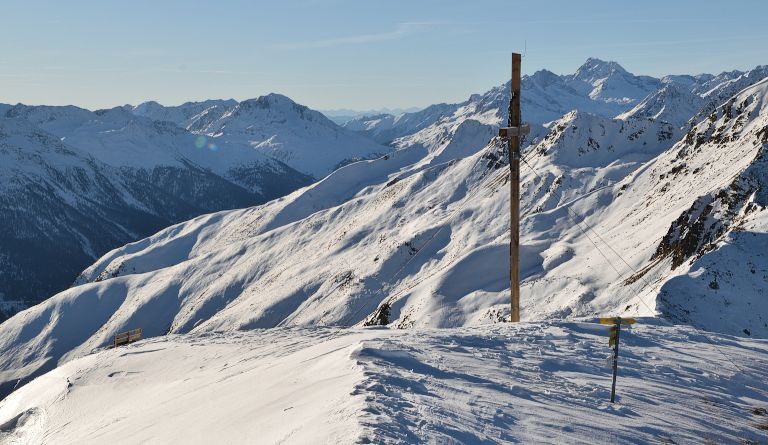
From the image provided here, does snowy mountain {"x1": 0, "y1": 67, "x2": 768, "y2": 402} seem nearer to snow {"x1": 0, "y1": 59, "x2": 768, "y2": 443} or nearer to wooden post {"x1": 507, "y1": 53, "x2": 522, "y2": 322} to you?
snow {"x1": 0, "y1": 59, "x2": 768, "y2": 443}

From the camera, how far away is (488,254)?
227 feet

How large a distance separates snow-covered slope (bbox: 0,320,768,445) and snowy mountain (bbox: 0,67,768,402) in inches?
387

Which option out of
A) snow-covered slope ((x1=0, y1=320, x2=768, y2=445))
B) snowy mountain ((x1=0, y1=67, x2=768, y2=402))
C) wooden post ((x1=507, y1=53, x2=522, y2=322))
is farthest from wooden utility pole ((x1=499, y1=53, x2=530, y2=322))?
snowy mountain ((x1=0, y1=67, x2=768, y2=402))

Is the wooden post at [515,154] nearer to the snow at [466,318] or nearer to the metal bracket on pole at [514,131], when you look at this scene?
the metal bracket on pole at [514,131]

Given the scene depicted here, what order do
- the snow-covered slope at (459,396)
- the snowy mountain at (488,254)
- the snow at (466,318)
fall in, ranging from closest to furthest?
the snow-covered slope at (459,396), the snow at (466,318), the snowy mountain at (488,254)

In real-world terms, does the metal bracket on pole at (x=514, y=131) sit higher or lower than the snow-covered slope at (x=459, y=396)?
higher

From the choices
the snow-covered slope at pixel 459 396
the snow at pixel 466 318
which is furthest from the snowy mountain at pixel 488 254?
the snow-covered slope at pixel 459 396

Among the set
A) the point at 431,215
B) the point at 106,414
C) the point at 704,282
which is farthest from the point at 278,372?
the point at 431,215

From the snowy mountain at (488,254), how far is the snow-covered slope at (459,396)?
32.2 feet

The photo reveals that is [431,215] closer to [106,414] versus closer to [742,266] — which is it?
[742,266]

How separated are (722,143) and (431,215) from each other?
54350mm

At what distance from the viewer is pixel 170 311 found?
110m

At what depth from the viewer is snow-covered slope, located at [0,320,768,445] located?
36.2 feet

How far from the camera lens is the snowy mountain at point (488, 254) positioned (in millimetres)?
40000
